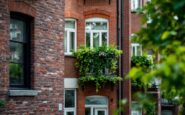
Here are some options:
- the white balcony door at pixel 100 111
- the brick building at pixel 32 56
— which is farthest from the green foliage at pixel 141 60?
the brick building at pixel 32 56

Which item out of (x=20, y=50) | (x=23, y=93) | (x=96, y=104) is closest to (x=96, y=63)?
(x=96, y=104)

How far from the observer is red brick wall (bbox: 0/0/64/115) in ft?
41.6

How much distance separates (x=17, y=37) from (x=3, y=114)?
2.16 m

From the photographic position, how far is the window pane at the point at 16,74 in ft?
43.4

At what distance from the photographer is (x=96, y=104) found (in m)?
27.1

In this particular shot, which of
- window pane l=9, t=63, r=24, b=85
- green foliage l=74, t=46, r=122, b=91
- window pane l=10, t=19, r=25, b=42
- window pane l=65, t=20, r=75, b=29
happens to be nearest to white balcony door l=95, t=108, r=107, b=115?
green foliage l=74, t=46, r=122, b=91

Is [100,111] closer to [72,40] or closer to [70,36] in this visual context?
[72,40]

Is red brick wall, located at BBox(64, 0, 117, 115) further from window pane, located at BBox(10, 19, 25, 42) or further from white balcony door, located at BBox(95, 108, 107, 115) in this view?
window pane, located at BBox(10, 19, 25, 42)

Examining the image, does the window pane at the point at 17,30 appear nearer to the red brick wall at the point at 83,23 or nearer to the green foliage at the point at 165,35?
the green foliage at the point at 165,35

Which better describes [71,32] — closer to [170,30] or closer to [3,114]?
[3,114]

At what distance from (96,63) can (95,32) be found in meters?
2.13

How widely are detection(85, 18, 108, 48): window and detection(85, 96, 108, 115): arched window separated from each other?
2.79m

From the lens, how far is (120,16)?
2745cm

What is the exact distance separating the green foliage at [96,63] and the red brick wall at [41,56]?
32.6 feet
